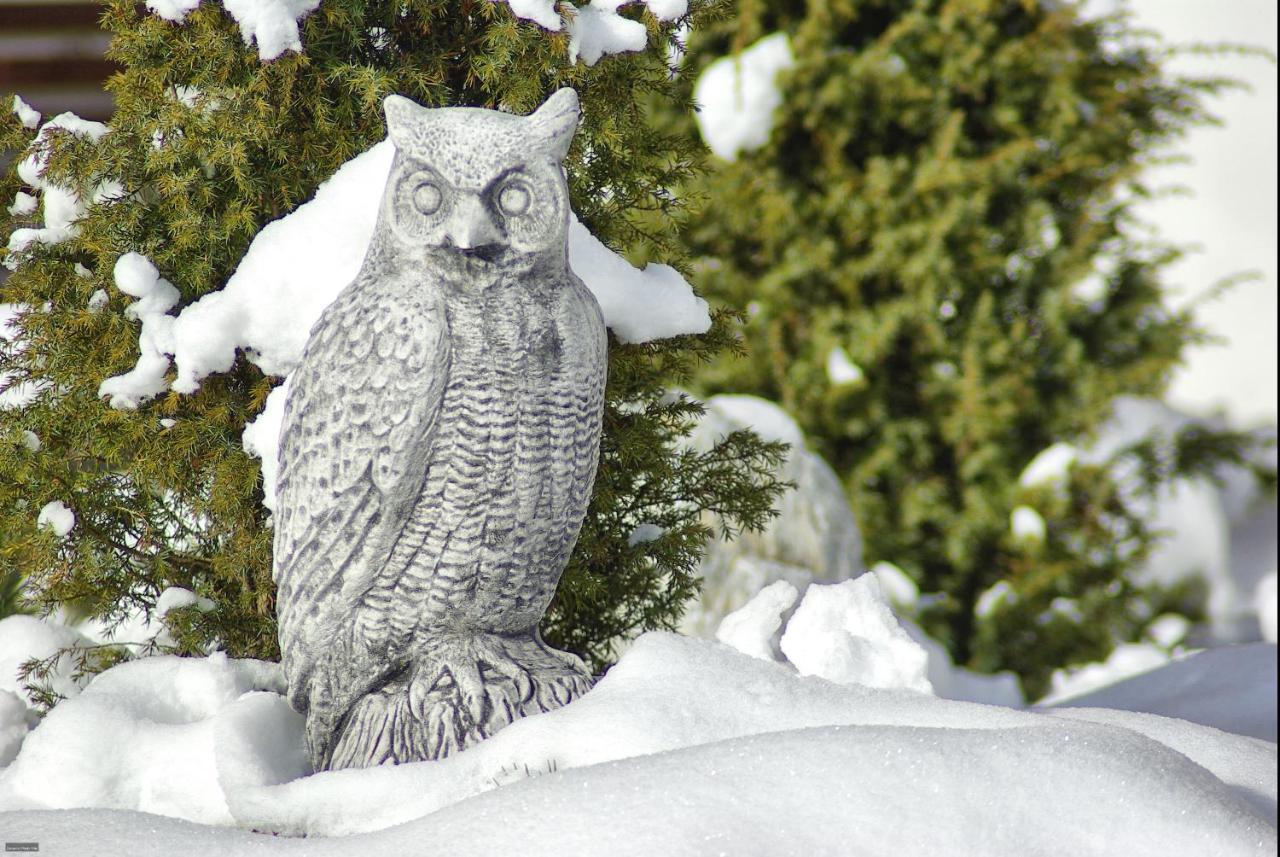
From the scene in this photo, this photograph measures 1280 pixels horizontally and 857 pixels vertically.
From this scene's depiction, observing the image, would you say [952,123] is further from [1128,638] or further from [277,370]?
[277,370]

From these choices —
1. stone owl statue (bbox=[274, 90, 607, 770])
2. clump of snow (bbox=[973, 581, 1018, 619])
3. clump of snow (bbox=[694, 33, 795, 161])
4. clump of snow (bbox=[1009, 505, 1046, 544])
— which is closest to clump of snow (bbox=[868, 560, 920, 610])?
clump of snow (bbox=[973, 581, 1018, 619])

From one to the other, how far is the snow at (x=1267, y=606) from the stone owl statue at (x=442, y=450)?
3.73 m

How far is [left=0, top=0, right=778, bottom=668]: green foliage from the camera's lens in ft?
7.31

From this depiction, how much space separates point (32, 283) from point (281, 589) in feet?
2.98

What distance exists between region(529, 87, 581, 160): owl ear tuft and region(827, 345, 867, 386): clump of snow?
A: 273 cm

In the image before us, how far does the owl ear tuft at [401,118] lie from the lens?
5.62 ft

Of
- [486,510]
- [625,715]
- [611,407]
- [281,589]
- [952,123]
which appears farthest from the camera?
[952,123]

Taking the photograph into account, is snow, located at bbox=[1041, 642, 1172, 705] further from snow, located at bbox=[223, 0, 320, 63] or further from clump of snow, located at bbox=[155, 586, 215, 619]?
snow, located at bbox=[223, 0, 320, 63]

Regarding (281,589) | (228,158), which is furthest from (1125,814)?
(228,158)

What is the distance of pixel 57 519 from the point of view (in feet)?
7.59

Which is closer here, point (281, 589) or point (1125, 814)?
point (1125, 814)

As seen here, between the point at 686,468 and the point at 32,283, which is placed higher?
the point at 32,283

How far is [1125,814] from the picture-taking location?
1.40 metres

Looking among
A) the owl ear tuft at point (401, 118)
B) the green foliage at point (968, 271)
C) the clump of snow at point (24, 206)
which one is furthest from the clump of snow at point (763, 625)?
the green foliage at point (968, 271)
